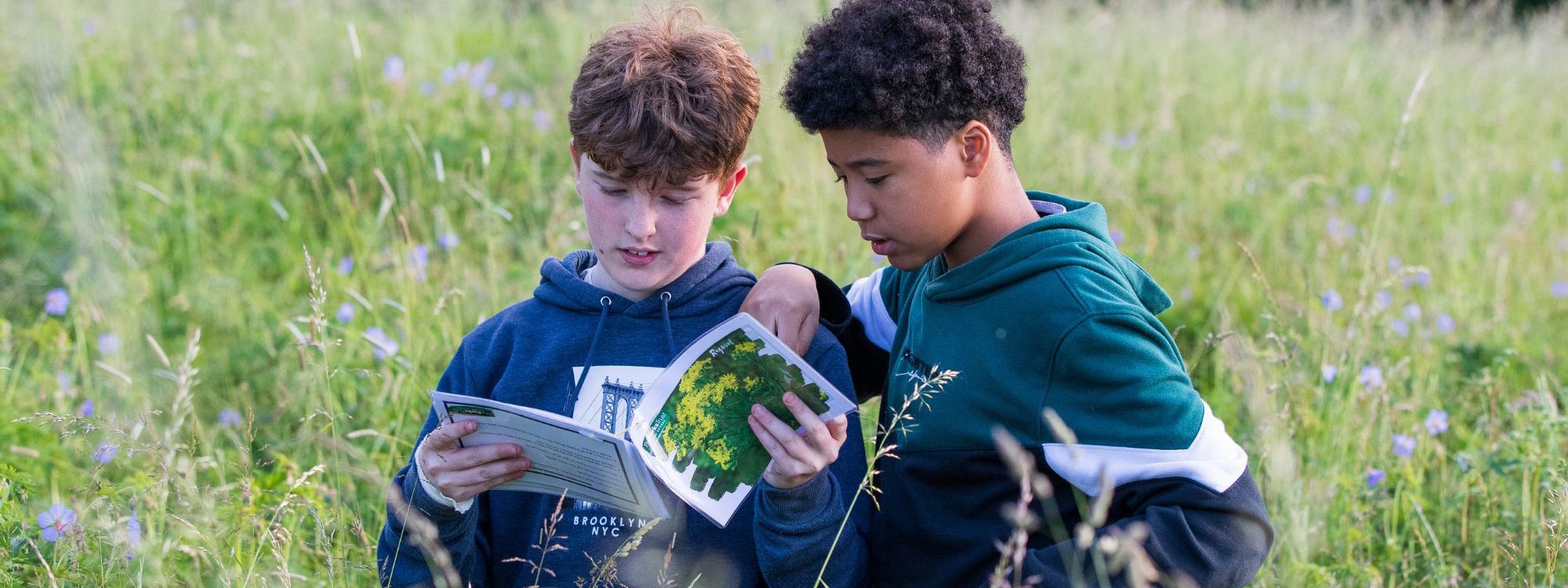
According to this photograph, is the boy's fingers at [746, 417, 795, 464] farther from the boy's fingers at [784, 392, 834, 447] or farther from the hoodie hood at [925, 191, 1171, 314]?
the hoodie hood at [925, 191, 1171, 314]

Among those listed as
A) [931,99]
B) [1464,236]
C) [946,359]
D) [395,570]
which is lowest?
[1464,236]

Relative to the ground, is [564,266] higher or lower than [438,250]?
higher

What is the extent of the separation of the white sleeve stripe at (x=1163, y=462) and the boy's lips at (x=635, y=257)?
715mm

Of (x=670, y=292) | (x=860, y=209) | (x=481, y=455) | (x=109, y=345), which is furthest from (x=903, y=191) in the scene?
(x=109, y=345)

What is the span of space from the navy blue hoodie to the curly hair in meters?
0.38

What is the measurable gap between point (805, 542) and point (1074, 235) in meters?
0.62

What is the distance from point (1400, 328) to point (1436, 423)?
61 cm

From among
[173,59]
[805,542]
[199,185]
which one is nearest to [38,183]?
[199,185]

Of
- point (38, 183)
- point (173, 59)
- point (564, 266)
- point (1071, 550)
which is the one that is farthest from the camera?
point (173, 59)

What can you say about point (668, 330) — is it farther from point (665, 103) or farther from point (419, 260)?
point (419, 260)

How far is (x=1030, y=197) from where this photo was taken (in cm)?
211

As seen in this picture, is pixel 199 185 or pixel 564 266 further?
pixel 199 185

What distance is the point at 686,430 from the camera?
1.73 m

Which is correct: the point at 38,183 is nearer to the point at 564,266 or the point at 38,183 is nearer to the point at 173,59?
the point at 173,59
